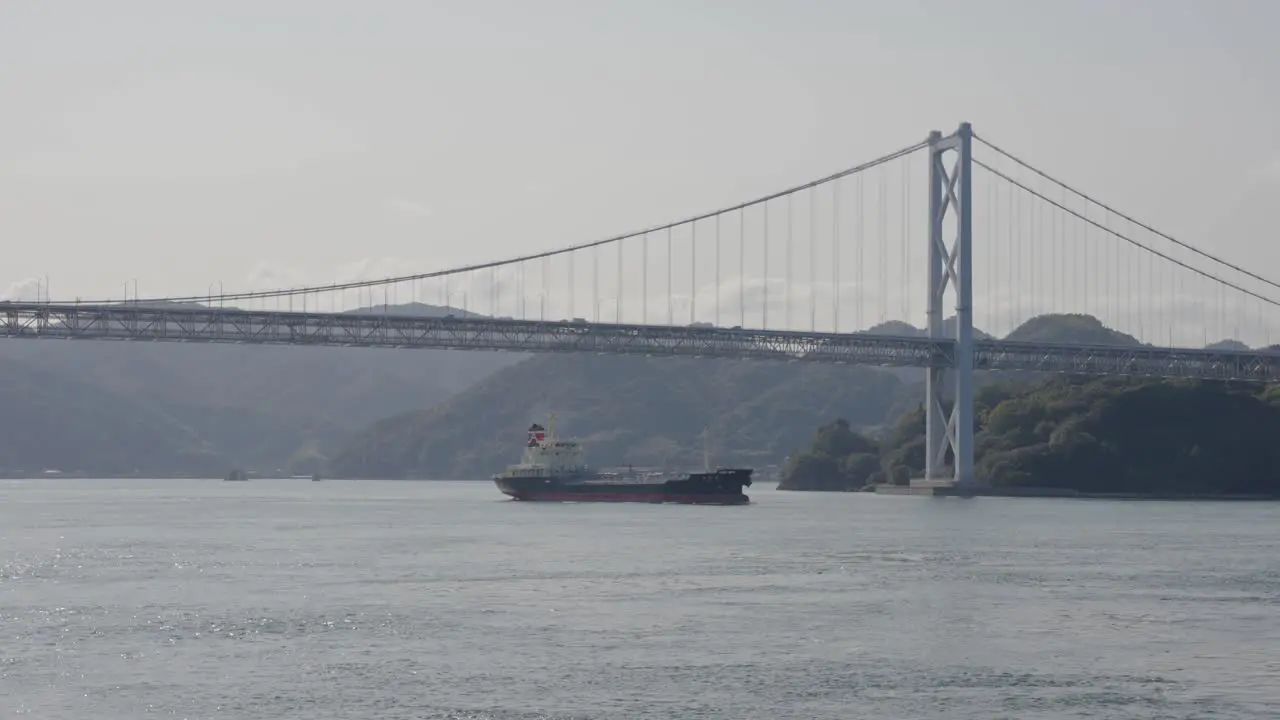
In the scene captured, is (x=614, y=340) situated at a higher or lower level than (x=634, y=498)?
higher

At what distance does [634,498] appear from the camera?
10050 centimetres

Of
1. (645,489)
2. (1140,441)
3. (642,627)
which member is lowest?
(642,627)

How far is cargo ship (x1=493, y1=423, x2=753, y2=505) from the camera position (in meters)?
99.2

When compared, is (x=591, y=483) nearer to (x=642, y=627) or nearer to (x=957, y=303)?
(x=957, y=303)

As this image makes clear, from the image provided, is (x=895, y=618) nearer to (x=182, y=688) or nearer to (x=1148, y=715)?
(x=1148, y=715)

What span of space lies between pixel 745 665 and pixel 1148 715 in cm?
670

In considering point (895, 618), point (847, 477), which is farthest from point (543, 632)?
point (847, 477)

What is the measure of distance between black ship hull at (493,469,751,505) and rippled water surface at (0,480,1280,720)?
3627 cm

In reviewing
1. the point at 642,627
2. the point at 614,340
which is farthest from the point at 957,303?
the point at 642,627

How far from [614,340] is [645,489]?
974 centimetres

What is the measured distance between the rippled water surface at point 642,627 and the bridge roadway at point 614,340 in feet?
108

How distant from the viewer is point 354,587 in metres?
41.3

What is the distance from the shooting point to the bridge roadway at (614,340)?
94.4 m

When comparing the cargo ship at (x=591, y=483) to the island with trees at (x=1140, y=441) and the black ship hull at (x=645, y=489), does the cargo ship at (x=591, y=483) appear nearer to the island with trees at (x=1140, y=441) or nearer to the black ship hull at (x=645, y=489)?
the black ship hull at (x=645, y=489)
